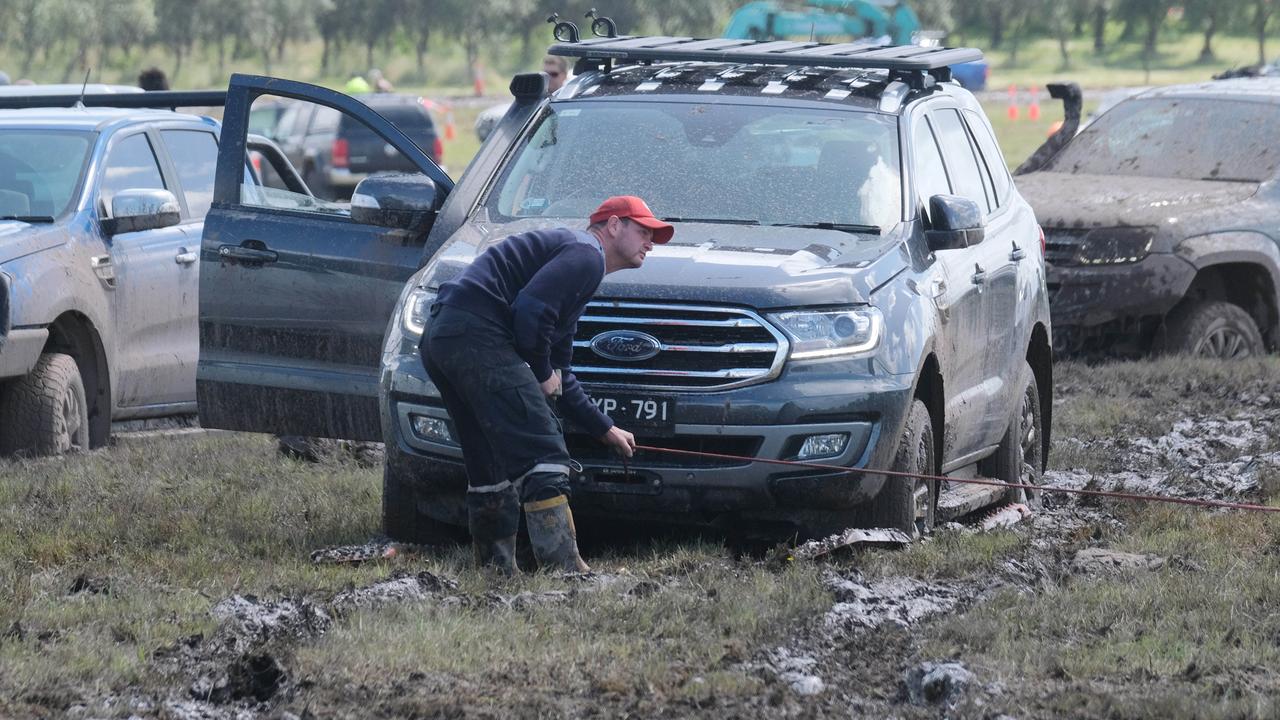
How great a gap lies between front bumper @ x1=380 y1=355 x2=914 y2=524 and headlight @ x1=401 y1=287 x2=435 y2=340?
104 millimetres

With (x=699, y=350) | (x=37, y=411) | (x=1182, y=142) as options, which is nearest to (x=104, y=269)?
(x=37, y=411)

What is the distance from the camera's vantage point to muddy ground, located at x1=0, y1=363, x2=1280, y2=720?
16.2 feet

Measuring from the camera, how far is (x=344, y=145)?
29094 millimetres

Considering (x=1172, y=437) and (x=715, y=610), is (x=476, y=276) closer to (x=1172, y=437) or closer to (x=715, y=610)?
(x=715, y=610)

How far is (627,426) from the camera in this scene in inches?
261

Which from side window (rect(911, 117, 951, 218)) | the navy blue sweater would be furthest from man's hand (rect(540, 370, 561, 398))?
side window (rect(911, 117, 951, 218))

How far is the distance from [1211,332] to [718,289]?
23.5 feet

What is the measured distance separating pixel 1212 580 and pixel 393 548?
274 cm

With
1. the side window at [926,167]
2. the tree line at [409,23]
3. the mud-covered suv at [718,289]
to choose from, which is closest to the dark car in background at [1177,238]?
the mud-covered suv at [718,289]

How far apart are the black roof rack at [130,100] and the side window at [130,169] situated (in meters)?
0.36

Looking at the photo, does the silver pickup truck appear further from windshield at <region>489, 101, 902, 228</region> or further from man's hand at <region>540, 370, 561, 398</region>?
man's hand at <region>540, 370, 561, 398</region>

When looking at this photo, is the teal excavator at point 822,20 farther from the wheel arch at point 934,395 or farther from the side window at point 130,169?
the wheel arch at point 934,395

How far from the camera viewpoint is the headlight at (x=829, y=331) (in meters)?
6.62

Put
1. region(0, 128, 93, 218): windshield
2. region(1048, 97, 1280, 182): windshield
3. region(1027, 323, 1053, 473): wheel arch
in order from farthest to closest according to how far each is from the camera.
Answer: region(1048, 97, 1280, 182): windshield < region(0, 128, 93, 218): windshield < region(1027, 323, 1053, 473): wheel arch
